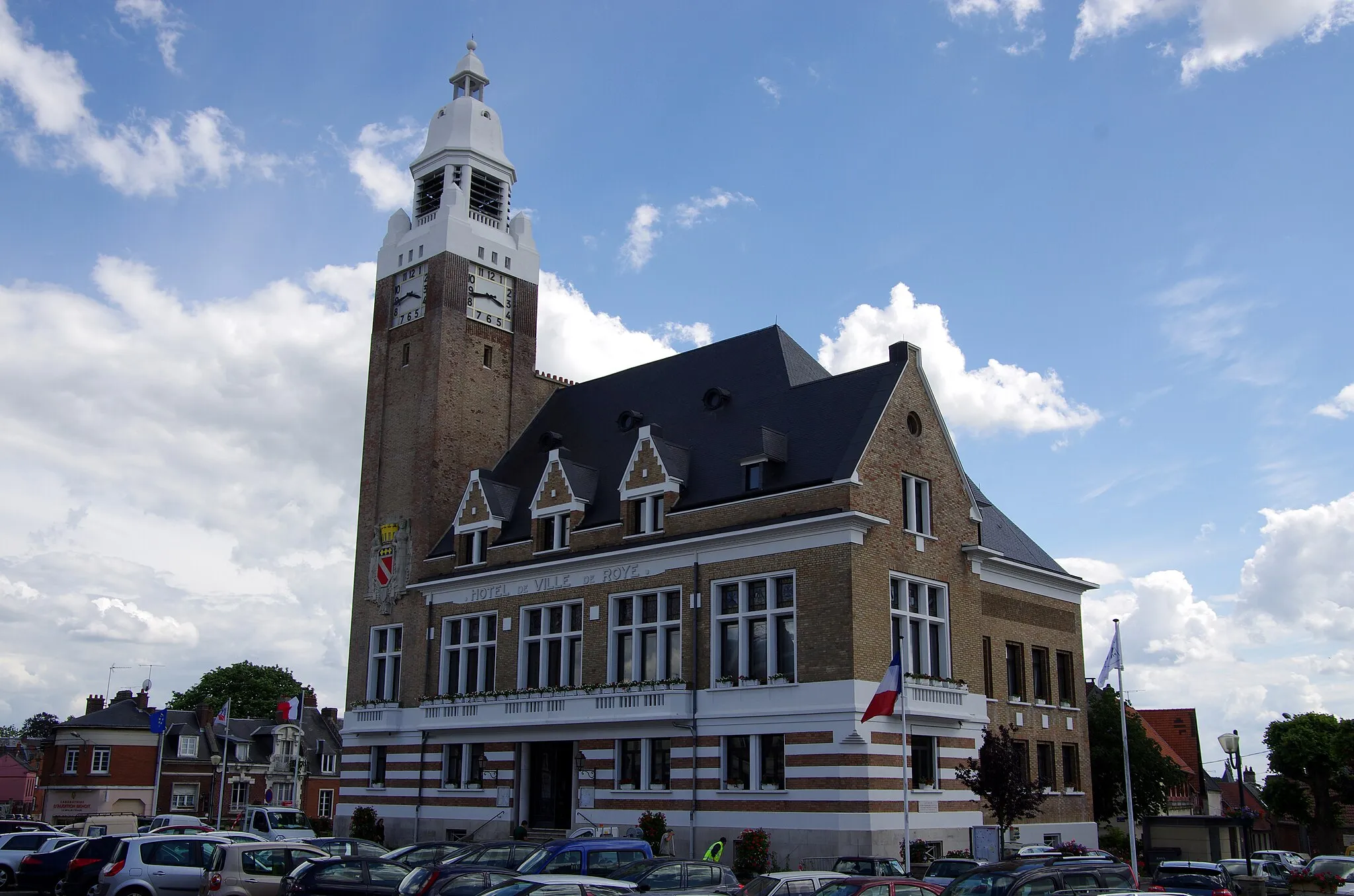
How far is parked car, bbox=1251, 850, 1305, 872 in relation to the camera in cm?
4162

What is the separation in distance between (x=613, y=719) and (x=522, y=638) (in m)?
6.53

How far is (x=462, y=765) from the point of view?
45.5 m

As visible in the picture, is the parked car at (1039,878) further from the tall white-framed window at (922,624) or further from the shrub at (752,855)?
the tall white-framed window at (922,624)

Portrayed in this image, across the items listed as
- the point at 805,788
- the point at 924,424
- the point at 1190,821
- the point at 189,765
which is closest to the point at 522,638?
the point at 805,788

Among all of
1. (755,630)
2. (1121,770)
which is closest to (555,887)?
(755,630)

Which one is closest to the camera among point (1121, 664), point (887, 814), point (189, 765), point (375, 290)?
point (887, 814)

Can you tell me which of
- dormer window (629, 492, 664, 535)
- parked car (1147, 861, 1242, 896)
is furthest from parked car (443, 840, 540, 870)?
dormer window (629, 492, 664, 535)

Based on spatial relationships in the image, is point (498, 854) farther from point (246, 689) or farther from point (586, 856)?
point (246, 689)

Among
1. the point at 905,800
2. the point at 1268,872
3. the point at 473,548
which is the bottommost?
the point at 1268,872

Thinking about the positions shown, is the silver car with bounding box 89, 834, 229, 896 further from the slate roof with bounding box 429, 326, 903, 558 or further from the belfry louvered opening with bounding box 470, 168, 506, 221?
the belfry louvered opening with bounding box 470, 168, 506, 221

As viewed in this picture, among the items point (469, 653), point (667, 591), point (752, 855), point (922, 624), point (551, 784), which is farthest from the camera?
point (469, 653)

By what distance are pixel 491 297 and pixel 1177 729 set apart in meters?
49.0

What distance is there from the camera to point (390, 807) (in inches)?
1877

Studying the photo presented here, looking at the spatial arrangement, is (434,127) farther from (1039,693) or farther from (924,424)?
(1039,693)
